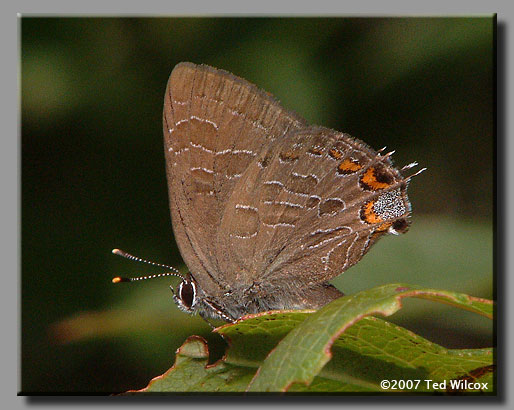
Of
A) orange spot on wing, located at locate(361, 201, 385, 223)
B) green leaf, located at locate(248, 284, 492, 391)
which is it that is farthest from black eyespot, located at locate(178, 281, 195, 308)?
green leaf, located at locate(248, 284, 492, 391)

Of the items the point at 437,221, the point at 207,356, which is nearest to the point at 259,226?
the point at 207,356

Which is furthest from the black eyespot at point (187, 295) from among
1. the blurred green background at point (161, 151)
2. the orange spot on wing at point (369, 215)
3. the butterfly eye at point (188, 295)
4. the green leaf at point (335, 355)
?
the orange spot on wing at point (369, 215)

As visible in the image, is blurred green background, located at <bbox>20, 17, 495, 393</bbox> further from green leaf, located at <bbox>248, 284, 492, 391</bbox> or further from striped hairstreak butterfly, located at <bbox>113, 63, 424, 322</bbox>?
green leaf, located at <bbox>248, 284, 492, 391</bbox>

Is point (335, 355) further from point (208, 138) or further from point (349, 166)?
point (208, 138)

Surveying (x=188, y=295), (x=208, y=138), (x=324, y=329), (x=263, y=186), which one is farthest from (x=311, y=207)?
(x=324, y=329)

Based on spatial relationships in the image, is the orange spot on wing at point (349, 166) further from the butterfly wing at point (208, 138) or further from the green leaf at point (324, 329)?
the green leaf at point (324, 329)

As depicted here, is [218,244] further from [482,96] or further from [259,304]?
[482,96]
